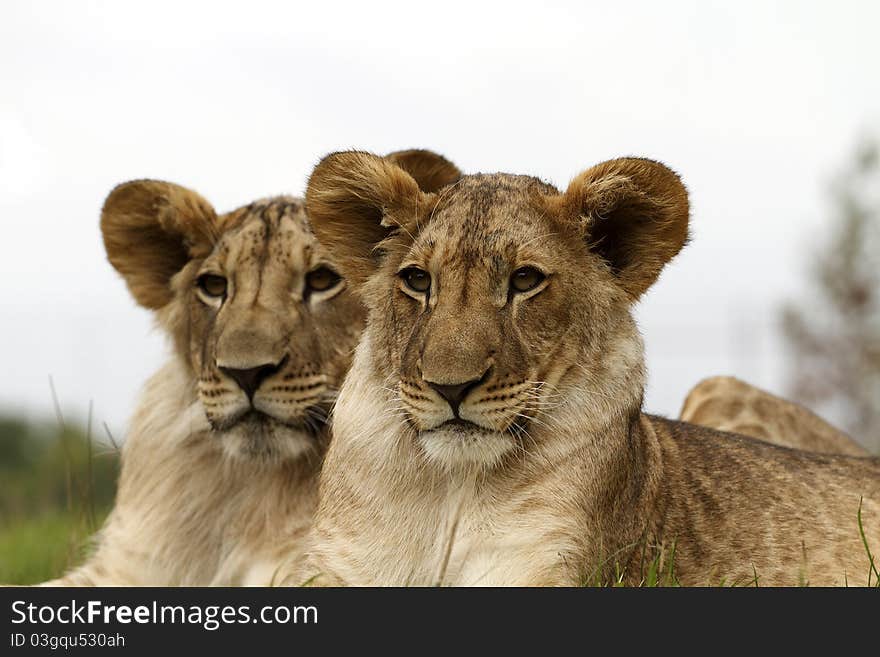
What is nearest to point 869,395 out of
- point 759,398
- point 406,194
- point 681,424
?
point 759,398

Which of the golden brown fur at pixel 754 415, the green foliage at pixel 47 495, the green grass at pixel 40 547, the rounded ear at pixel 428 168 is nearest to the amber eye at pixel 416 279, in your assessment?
the rounded ear at pixel 428 168

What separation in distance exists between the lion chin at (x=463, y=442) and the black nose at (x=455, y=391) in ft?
0.28

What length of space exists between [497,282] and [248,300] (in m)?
1.56

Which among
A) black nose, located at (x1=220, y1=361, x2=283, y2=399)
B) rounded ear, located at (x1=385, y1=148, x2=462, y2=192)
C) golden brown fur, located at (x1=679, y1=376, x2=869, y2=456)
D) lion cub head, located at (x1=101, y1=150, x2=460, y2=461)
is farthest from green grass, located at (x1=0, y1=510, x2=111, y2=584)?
golden brown fur, located at (x1=679, y1=376, x2=869, y2=456)

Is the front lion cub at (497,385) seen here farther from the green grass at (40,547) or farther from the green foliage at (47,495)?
the green grass at (40,547)

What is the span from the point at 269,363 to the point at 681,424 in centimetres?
228

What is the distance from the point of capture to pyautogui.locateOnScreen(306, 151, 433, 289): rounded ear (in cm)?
510

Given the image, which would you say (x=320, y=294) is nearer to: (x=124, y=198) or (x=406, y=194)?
(x=406, y=194)

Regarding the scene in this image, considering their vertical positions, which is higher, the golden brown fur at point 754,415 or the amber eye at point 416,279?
the golden brown fur at point 754,415

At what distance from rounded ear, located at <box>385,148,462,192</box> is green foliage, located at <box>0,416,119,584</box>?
2.35 meters

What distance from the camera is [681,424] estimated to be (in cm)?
648

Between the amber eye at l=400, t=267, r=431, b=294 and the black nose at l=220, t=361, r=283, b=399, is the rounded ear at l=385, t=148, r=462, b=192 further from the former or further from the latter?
the amber eye at l=400, t=267, r=431, b=294

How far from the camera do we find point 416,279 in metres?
4.78

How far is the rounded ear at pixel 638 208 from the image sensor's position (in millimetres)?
4949
